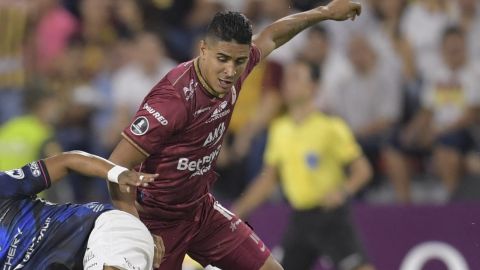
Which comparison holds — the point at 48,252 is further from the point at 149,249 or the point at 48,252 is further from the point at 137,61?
the point at 137,61

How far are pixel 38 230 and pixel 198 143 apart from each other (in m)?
1.33

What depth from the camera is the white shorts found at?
568 centimetres

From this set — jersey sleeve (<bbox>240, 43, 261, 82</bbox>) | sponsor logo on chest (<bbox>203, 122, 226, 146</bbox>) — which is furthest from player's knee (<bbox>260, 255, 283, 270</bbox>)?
jersey sleeve (<bbox>240, 43, 261, 82</bbox>)

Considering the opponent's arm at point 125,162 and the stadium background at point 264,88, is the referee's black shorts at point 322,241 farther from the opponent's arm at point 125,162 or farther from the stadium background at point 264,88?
the opponent's arm at point 125,162

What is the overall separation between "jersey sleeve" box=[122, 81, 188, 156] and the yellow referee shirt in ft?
11.4

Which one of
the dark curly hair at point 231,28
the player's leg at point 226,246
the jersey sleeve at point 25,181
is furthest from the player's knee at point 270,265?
the jersey sleeve at point 25,181

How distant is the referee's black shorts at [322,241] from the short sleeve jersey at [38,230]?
4034mm

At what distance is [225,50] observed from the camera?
6758 millimetres

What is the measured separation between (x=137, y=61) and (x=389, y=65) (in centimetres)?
272

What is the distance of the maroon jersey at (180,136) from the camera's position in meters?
6.64

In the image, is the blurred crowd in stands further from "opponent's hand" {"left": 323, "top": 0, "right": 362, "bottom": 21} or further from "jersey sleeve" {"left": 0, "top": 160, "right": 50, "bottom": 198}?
"jersey sleeve" {"left": 0, "top": 160, "right": 50, "bottom": 198}

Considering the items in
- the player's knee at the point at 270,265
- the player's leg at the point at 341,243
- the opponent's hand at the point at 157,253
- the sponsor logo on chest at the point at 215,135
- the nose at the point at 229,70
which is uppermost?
the nose at the point at 229,70

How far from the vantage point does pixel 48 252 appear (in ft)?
19.5

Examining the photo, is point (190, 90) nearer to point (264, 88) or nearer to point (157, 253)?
point (157, 253)
